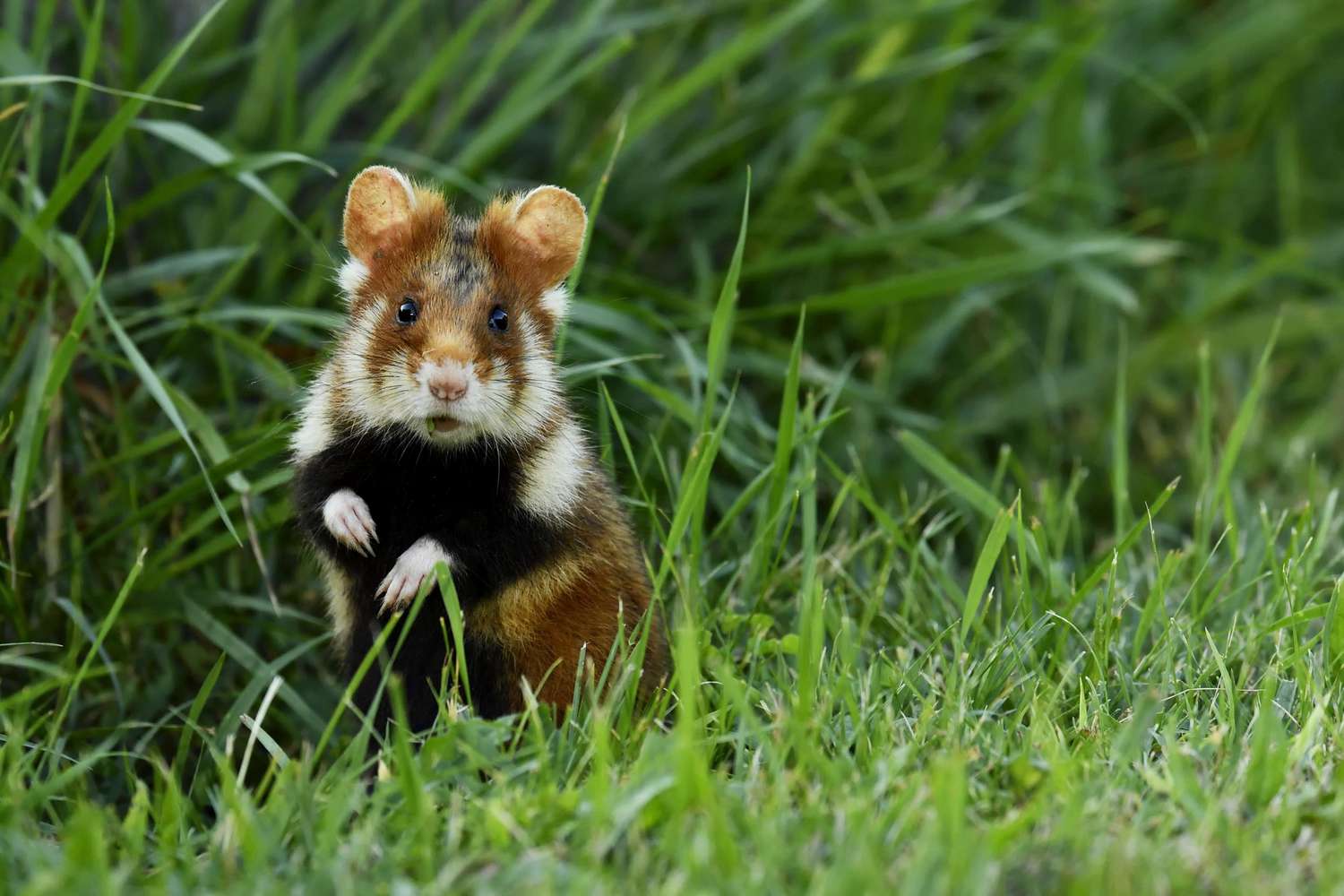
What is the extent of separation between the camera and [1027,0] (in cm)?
593

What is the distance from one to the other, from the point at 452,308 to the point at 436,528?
1.39 feet

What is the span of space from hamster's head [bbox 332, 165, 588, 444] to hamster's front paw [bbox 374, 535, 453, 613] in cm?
21

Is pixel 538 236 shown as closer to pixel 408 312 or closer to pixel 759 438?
pixel 408 312

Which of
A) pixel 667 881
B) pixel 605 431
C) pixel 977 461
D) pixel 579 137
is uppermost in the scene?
pixel 579 137

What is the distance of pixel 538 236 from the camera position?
3.33 m

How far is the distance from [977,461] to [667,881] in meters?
2.87

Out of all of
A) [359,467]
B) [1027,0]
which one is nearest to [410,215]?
[359,467]

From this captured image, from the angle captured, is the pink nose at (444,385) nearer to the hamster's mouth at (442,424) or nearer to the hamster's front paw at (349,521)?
the hamster's mouth at (442,424)

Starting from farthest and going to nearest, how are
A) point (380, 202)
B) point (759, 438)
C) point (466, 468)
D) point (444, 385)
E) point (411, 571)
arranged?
point (759, 438) → point (380, 202) → point (466, 468) → point (411, 571) → point (444, 385)

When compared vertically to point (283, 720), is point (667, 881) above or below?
above

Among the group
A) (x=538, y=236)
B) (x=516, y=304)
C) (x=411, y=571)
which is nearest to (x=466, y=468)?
(x=411, y=571)

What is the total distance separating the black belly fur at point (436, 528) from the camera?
10.4ft

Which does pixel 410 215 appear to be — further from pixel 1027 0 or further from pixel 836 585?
pixel 1027 0

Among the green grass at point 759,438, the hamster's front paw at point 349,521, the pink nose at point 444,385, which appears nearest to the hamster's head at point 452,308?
the pink nose at point 444,385
